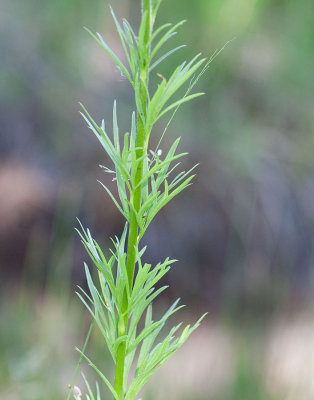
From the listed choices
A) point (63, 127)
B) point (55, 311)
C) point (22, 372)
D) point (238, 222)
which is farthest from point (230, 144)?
point (22, 372)

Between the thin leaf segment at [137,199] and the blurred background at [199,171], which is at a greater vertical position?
the thin leaf segment at [137,199]

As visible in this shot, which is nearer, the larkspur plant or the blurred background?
the larkspur plant

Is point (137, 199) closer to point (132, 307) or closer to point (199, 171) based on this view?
point (132, 307)

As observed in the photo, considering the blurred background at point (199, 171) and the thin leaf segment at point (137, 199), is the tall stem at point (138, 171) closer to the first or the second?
the thin leaf segment at point (137, 199)

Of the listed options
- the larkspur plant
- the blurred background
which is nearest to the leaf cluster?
the larkspur plant

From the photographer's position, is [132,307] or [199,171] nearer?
[132,307]

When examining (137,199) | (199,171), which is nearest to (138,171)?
(137,199)

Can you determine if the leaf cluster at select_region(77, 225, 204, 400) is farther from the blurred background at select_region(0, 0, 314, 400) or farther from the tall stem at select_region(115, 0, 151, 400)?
the blurred background at select_region(0, 0, 314, 400)

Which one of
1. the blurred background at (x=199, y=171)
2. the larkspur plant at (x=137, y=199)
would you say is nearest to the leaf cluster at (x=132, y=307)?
the larkspur plant at (x=137, y=199)
